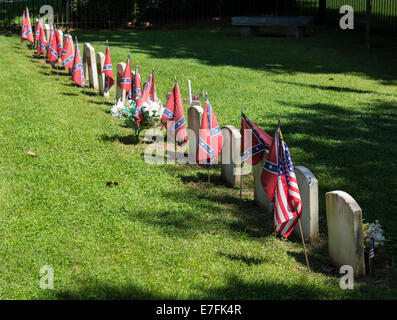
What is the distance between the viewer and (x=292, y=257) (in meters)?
5.96

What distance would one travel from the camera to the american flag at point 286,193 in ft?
18.6

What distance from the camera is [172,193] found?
754cm

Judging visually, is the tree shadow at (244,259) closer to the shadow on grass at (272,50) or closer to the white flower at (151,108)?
the white flower at (151,108)

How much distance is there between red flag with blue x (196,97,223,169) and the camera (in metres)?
7.64

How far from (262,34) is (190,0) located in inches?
151

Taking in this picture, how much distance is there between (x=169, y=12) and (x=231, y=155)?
57.1 ft

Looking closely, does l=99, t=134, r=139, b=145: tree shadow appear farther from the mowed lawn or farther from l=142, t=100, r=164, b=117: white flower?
l=142, t=100, r=164, b=117: white flower

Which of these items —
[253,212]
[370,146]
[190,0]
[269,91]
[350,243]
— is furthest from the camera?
[190,0]

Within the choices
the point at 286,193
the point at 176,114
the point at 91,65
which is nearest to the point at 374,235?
the point at 286,193

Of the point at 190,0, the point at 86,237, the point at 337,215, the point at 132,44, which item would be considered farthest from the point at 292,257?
the point at 190,0

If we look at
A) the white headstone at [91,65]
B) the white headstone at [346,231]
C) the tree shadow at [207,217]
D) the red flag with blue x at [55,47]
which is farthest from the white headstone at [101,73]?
the white headstone at [346,231]

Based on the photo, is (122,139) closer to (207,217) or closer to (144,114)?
(144,114)

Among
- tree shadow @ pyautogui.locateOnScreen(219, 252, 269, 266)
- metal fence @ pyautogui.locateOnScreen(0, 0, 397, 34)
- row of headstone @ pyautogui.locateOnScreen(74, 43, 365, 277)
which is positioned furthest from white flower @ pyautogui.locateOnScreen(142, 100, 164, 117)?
metal fence @ pyautogui.locateOnScreen(0, 0, 397, 34)

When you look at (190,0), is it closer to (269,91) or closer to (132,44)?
(132,44)
